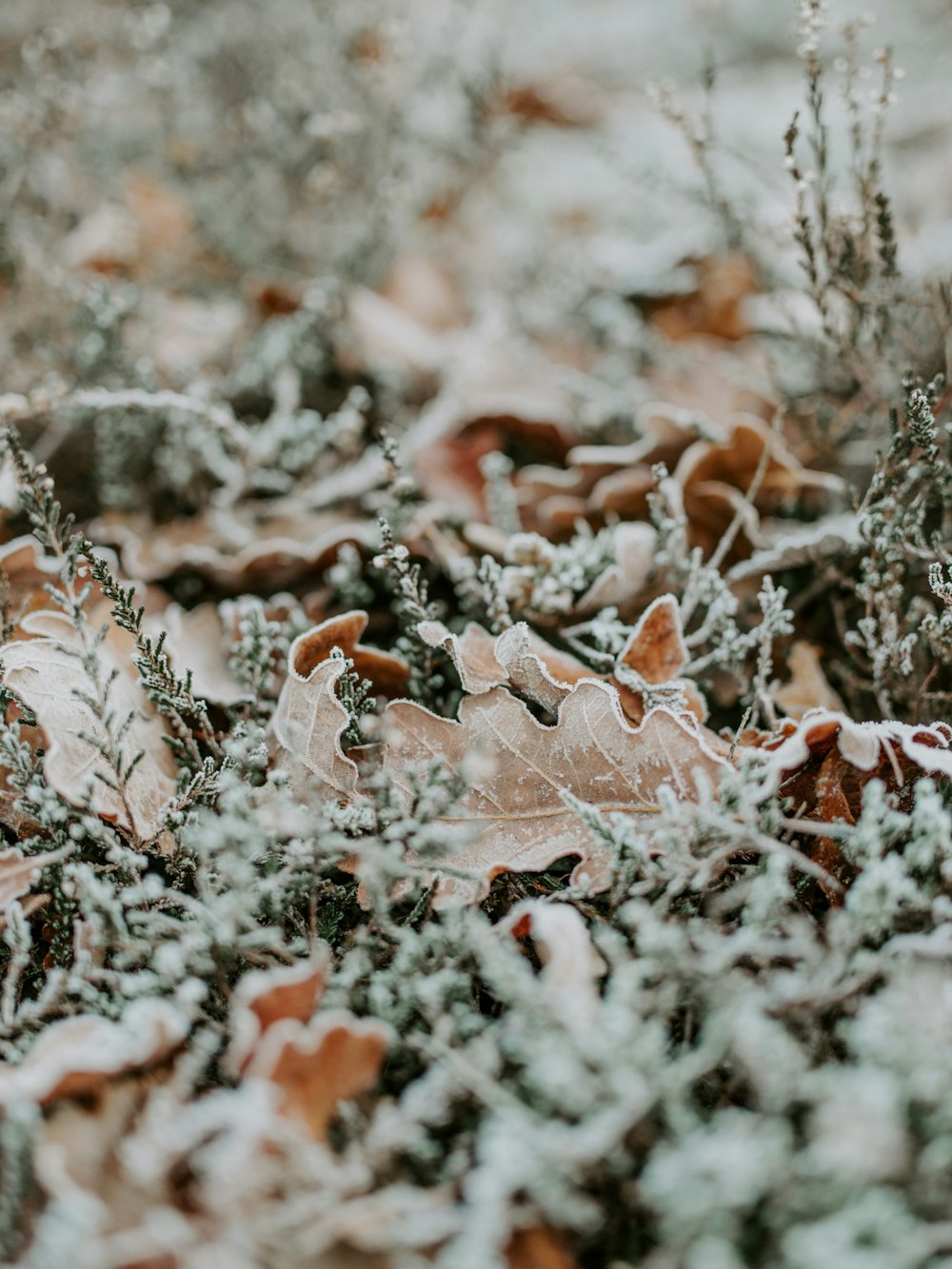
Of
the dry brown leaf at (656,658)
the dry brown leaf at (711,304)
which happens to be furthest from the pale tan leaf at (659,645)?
the dry brown leaf at (711,304)

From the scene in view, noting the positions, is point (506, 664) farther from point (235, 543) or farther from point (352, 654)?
point (235, 543)

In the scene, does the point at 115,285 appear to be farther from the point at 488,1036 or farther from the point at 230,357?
the point at 488,1036

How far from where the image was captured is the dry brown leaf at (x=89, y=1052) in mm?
773

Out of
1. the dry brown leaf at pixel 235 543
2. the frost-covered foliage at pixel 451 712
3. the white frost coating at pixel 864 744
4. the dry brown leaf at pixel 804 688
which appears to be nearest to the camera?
the frost-covered foliage at pixel 451 712

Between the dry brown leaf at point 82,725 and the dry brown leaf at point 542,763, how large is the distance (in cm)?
30

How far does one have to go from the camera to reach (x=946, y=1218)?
0.69 metres

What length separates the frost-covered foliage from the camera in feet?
2.37

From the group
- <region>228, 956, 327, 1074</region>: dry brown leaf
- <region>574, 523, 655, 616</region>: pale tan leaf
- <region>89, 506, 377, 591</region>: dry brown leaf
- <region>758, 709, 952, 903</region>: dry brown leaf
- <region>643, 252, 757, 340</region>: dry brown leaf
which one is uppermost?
<region>643, 252, 757, 340</region>: dry brown leaf

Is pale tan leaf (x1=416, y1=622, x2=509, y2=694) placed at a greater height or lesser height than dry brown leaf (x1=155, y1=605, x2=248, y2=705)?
lesser

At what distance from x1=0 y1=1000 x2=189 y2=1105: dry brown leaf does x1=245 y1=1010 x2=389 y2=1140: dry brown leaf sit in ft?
0.31

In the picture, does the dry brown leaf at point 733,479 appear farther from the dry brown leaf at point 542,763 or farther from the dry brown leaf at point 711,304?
the dry brown leaf at point 711,304

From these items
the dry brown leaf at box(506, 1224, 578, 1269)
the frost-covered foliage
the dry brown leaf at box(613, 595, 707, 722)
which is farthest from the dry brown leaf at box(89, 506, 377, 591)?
the dry brown leaf at box(506, 1224, 578, 1269)

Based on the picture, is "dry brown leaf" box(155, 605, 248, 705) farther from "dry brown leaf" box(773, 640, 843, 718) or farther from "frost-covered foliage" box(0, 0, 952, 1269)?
"dry brown leaf" box(773, 640, 843, 718)

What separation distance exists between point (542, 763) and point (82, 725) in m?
0.56
